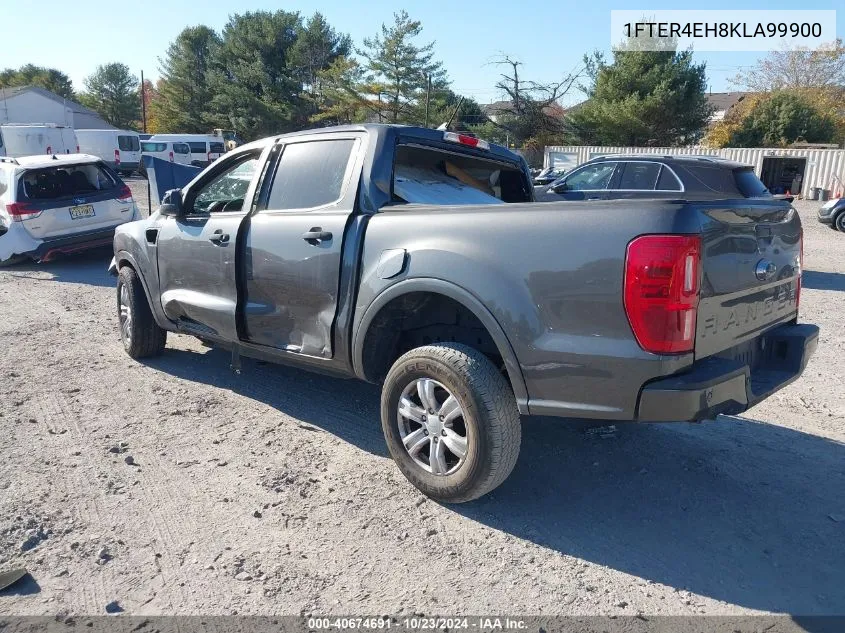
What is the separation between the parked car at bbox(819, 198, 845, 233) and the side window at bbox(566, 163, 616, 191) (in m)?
8.64

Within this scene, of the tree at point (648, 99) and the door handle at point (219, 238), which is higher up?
the tree at point (648, 99)

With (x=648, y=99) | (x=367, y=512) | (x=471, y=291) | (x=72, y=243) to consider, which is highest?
(x=648, y=99)

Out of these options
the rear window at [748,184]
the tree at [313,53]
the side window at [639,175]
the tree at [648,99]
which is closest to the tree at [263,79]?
the tree at [313,53]

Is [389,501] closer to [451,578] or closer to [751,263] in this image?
[451,578]

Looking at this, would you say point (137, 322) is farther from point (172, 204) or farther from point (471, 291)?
point (471, 291)

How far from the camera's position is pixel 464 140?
453 centimetres

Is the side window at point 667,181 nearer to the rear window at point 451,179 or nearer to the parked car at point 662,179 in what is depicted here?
the parked car at point 662,179

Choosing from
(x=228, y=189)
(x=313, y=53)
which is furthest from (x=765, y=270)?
(x=313, y=53)

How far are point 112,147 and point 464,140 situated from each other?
38.3m

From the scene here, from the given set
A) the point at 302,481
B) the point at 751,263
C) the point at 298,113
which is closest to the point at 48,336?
the point at 302,481

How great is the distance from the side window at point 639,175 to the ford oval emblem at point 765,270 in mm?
6478

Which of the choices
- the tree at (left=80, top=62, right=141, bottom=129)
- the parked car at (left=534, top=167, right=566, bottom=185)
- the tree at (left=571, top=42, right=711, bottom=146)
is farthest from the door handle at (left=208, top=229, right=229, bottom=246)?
the tree at (left=80, top=62, right=141, bottom=129)

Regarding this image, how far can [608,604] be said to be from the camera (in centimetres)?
273

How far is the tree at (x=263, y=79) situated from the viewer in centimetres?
4803
